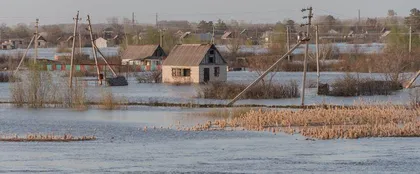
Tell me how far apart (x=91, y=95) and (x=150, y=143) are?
68.4ft

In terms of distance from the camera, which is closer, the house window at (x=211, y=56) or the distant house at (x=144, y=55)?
the house window at (x=211, y=56)

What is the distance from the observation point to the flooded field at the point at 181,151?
2130cm

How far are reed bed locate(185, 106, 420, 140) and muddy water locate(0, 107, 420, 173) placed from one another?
0.78 metres

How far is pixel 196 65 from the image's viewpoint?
5825cm

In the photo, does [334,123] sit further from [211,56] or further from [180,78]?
[180,78]

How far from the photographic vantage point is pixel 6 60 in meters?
89.2

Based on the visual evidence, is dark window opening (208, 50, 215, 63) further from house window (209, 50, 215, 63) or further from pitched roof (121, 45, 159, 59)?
pitched roof (121, 45, 159, 59)

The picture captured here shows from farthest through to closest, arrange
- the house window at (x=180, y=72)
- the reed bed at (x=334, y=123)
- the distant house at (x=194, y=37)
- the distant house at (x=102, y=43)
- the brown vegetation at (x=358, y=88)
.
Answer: the distant house at (x=102, y=43)
the distant house at (x=194, y=37)
the house window at (x=180, y=72)
the brown vegetation at (x=358, y=88)
the reed bed at (x=334, y=123)

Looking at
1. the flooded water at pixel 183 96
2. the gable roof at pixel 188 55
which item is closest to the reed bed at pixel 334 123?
the flooded water at pixel 183 96

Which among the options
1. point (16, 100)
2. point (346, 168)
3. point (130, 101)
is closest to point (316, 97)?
point (130, 101)

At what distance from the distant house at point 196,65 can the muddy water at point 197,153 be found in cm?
2751

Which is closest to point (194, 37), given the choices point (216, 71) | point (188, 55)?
point (188, 55)

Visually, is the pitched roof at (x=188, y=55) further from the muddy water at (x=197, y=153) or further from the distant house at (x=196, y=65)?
the muddy water at (x=197, y=153)

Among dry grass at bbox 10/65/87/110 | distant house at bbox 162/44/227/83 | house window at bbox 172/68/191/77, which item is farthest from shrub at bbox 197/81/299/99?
house window at bbox 172/68/191/77
